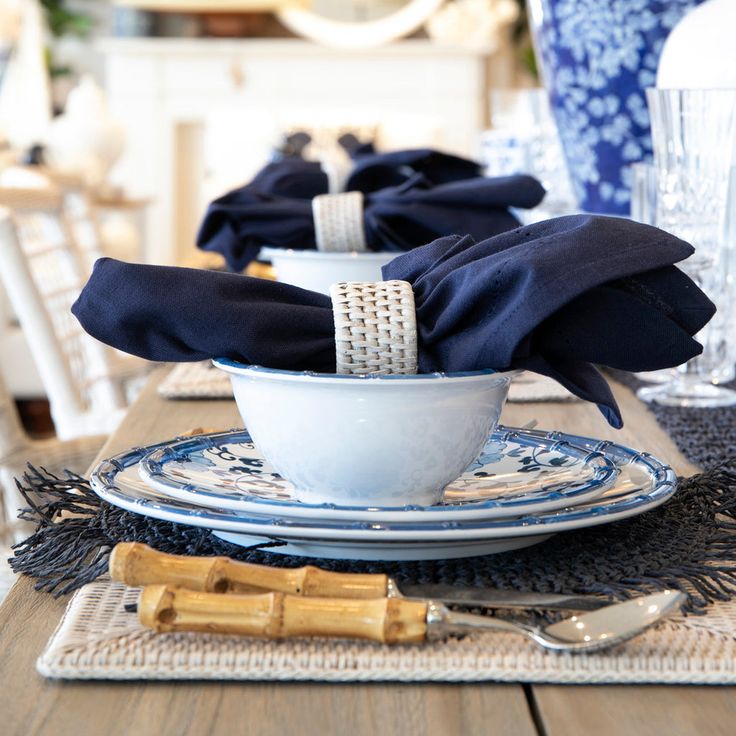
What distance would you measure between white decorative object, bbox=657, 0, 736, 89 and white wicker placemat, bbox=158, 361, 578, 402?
0.86ft

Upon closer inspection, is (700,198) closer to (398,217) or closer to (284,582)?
(398,217)

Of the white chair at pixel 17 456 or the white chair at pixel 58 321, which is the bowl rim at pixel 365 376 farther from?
the white chair at pixel 58 321

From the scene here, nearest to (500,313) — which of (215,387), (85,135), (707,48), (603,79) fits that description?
(215,387)

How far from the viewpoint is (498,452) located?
1.93 ft

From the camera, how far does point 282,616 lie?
0.40 m

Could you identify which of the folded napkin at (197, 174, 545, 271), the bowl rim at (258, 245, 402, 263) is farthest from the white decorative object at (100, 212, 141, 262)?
the bowl rim at (258, 245, 402, 263)

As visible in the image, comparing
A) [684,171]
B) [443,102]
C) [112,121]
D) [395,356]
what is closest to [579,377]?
[395,356]

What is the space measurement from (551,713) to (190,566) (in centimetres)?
13

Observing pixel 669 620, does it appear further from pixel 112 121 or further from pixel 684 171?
pixel 112 121

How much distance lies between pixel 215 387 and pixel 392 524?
1.48 feet

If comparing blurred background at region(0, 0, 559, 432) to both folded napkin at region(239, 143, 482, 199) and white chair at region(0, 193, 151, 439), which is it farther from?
folded napkin at region(239, 143, 482, 199)

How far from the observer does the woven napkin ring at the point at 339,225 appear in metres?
0.97

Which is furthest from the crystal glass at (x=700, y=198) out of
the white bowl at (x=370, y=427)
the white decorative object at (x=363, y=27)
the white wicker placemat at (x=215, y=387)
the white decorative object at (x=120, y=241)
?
the white decorative object at (x=363, y=27)

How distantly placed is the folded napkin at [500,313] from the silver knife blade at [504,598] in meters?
0.09
